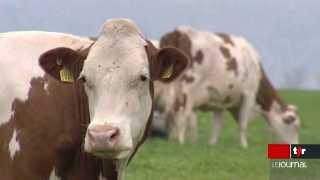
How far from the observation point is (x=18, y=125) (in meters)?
6.19

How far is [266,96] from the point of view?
21.0m

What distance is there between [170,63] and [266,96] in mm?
14767

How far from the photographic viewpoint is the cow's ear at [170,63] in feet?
21.0

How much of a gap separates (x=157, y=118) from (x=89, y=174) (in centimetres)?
1574

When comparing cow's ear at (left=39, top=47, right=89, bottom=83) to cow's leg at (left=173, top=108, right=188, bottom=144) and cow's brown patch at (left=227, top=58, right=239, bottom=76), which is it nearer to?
cow's leg at (left=173, top=108, right=188, bottom=144)

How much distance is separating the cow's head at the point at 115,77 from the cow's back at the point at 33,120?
133 mm

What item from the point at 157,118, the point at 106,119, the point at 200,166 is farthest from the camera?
the point at 157,118

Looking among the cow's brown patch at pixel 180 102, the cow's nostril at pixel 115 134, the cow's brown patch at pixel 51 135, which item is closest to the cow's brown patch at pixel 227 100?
the cow's brown patch at pixel 180 102

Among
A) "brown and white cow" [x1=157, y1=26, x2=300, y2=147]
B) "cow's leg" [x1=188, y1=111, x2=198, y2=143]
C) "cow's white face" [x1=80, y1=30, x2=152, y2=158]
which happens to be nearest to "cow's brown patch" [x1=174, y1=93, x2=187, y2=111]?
"brown and white cow" [x1=157, y1=26, x2=300, y2=147]

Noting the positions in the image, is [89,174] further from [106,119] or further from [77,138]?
[106,119]

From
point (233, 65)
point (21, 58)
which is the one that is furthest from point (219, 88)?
point (21, 58)

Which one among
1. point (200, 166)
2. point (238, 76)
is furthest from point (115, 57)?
point (238, 76)

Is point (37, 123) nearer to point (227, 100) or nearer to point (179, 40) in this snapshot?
point (179, 40)

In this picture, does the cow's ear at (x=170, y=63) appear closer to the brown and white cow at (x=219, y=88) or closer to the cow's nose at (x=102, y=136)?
the cow's nose at (x=102, y=136)
